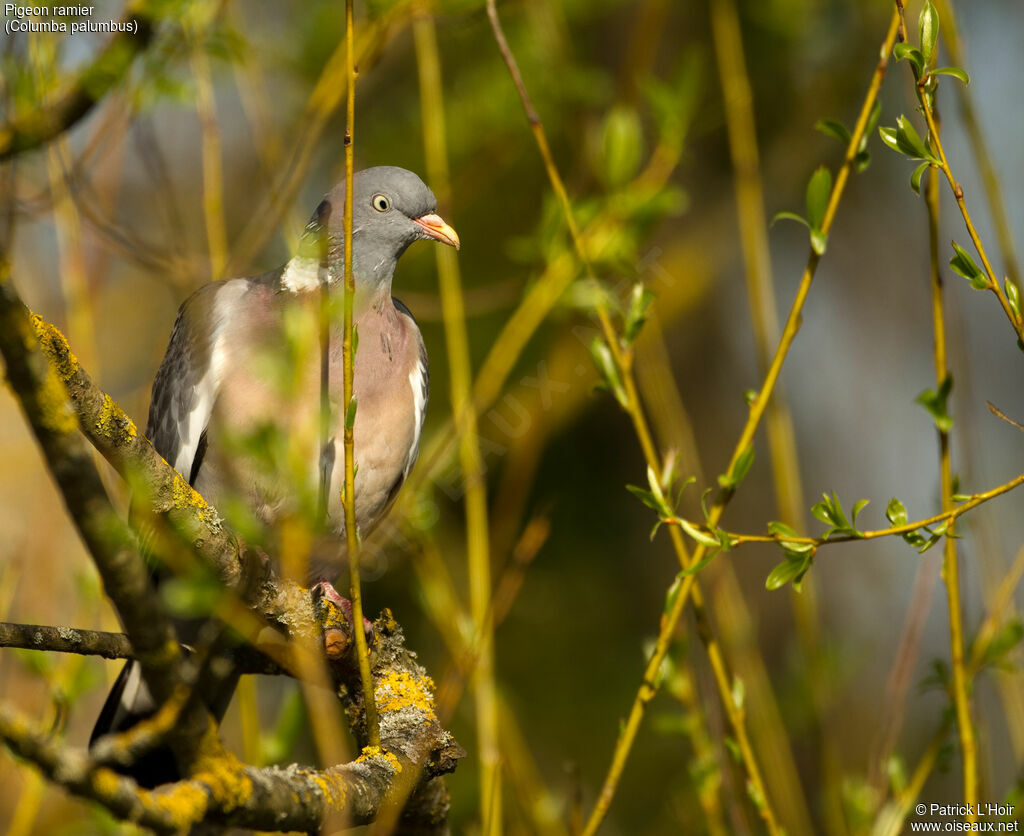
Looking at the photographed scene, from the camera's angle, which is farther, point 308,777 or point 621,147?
point 621,147

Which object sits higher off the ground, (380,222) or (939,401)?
(380,222)

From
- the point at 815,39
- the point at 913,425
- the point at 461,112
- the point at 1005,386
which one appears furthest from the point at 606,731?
the point at 815,39

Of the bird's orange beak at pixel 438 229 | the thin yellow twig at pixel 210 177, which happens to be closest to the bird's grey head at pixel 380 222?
the bird's orange beak at pixel 438 229

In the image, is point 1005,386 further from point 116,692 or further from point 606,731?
point 116,692

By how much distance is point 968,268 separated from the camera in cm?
158

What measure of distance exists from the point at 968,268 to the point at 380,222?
171 cm

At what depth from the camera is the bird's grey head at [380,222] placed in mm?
2814

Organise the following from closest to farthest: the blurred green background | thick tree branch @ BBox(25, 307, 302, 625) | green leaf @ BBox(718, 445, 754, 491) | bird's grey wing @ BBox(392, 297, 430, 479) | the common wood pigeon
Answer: thick tree branch @ BBox(25, 307, 302, 625)
green leaf @ BBox(718, 445, 754, 491)
the common wood pigeon
bird's grey wing @ BBox(392, 297, 430, 479)
the blurred green background

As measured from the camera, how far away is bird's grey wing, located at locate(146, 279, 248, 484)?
274 cm

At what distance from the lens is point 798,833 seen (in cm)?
256

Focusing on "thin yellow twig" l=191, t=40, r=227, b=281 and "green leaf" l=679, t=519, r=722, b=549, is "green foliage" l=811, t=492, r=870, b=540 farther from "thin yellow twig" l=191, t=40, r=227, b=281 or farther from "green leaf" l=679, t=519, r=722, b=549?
"thin yellow twig" l=191, t=40, r=227, b=281

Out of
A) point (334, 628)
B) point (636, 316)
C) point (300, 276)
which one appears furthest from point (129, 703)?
point (636, 316)

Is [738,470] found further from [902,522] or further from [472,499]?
[472,499]

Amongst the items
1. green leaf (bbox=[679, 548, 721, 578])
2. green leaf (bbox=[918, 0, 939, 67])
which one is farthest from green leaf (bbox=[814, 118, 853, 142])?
green leaf (bbox=[679, 548, 721, 578])
